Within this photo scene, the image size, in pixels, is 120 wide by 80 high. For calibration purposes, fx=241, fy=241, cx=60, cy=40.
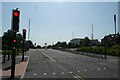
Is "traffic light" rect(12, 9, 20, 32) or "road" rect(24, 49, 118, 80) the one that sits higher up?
"traffic light" rect(12, 9, 20, 32)

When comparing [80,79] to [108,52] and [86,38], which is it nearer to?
[108,52]

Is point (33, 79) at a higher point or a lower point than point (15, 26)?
lower

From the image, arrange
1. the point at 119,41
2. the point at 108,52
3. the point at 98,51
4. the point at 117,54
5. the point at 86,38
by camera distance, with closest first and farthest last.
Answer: the point at 117,54
the point at 108,52
the point at 98,51
the point at 119,41
the point at 86,38

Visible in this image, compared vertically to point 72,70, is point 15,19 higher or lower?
higher

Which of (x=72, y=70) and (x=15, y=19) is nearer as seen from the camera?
(x=15, y=19)

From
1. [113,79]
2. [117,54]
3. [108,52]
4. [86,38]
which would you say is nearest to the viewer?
[113,79]

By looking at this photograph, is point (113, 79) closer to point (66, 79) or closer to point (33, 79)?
point (66, 79)

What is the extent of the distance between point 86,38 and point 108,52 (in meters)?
86.4

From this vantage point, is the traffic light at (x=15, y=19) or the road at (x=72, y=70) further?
the road at (x=72, y=70)

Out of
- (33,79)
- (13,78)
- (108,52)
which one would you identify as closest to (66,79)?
(33,79)

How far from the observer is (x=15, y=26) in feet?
49.6

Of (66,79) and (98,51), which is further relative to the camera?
(98,51)

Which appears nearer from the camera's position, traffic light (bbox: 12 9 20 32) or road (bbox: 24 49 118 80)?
traffic light (bbox: 12 9 20 32)

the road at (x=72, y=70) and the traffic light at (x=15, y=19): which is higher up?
the traffic light at (x=15, y=19)
